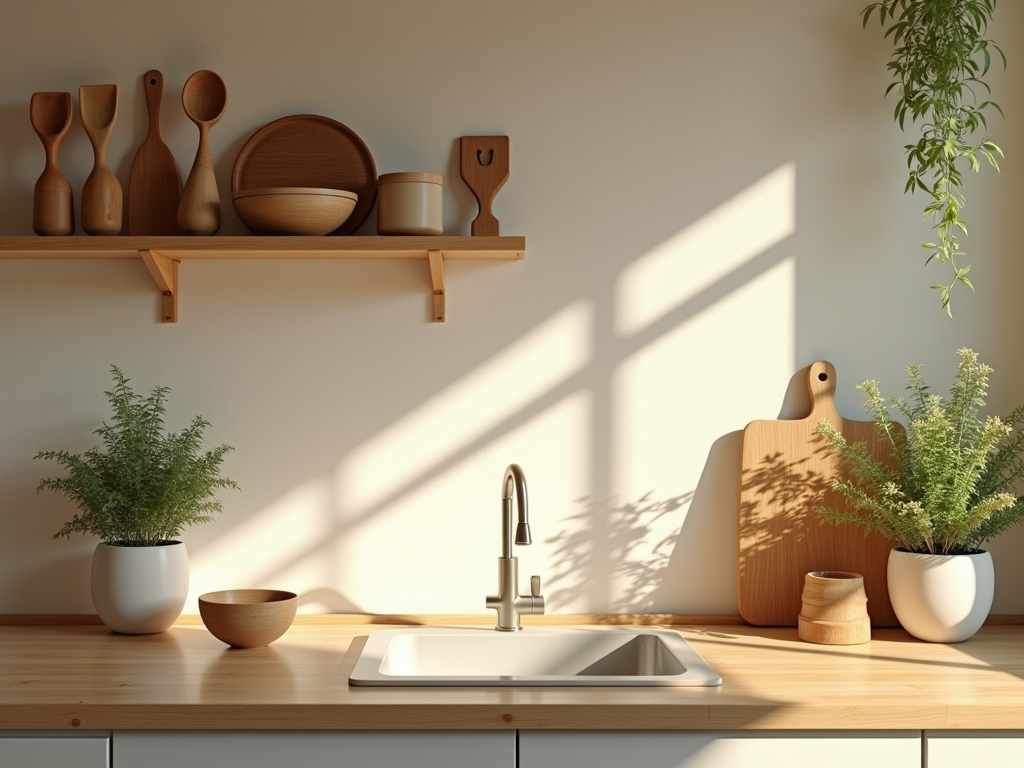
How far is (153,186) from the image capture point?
2.15m

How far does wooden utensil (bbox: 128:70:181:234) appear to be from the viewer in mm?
2152

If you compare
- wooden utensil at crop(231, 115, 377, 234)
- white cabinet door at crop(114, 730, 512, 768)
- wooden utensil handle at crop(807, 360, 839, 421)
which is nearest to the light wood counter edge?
wooden utensil handle at crop(807, 360, 839, 421)

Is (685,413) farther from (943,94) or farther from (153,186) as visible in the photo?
(153,186)

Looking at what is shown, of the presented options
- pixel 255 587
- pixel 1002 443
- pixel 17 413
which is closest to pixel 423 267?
pixel 255 587

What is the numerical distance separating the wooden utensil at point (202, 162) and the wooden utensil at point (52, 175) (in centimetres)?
24

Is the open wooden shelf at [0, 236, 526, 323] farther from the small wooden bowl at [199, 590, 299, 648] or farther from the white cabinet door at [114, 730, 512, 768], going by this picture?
the white cabinet door at [114, 730, 512, 768]

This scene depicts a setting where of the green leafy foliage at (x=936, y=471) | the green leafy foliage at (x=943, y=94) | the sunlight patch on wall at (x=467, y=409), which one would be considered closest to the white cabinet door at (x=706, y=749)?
the green leafy foliage at (x=936, y=471)

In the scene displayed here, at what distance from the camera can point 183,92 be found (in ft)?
6.99

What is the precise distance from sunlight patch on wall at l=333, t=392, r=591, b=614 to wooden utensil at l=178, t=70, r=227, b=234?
2.27ft

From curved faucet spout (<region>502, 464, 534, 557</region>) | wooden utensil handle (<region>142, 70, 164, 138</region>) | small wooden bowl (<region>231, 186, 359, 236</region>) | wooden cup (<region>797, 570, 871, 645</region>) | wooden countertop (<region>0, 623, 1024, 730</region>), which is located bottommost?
wooden countertop (<region>0, 623, 1024, 730</region>)

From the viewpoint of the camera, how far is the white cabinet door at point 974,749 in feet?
5.20

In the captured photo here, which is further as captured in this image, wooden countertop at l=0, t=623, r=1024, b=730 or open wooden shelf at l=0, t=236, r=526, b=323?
open wooden shelf at l=0, t=236, r=526, b=323

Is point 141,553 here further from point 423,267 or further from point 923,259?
point 923,259

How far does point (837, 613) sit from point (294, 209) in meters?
1.34
